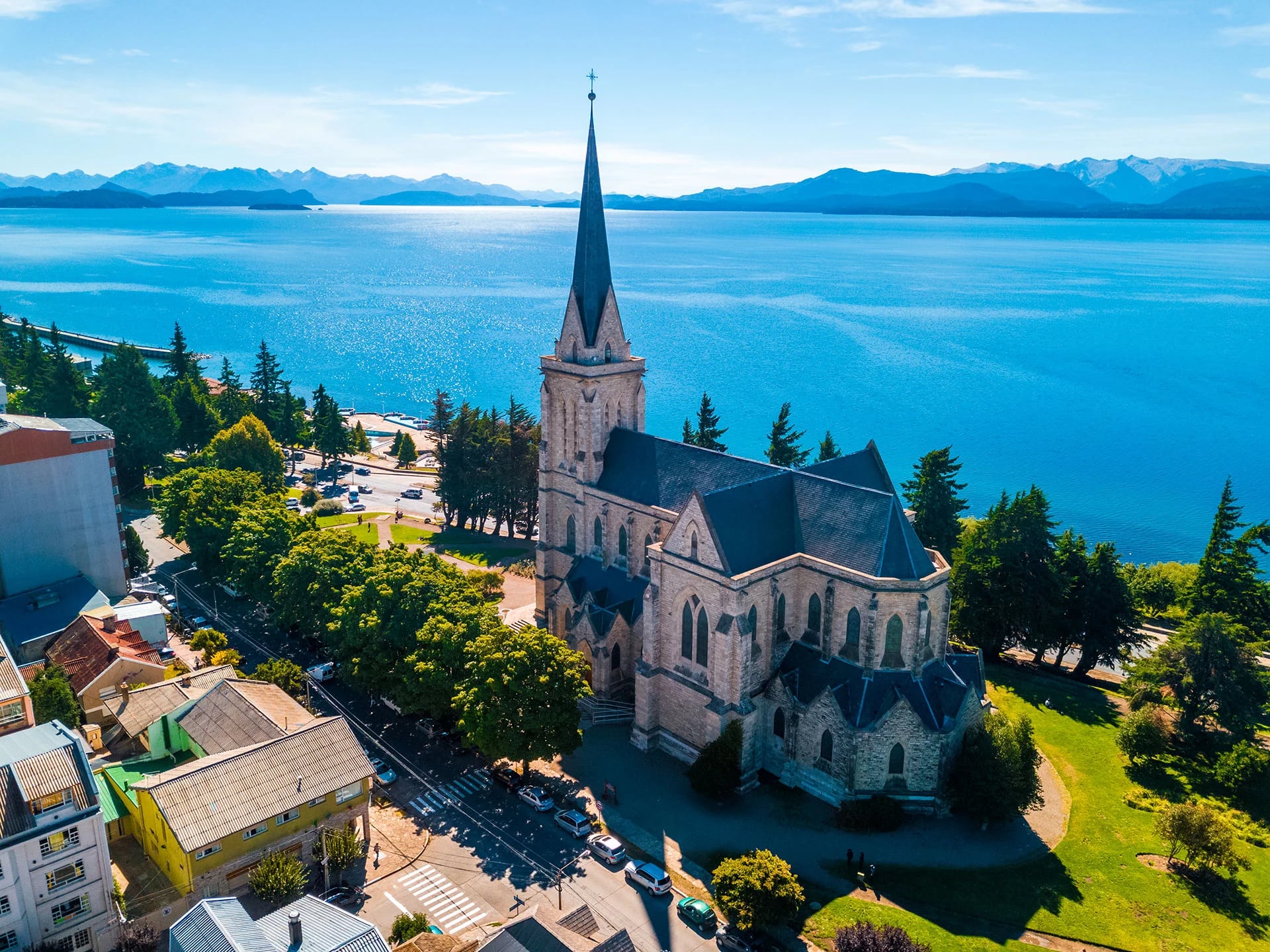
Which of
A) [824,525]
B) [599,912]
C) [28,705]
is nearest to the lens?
[599,912]

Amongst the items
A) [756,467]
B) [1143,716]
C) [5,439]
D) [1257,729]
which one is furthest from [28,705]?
[1257,729]

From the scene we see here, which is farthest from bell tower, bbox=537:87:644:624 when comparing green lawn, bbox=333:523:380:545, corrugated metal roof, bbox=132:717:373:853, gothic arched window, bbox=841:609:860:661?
green lawn, bbox=333:523:380:545

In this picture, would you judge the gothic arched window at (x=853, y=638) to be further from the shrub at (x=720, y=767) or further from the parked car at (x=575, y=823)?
the parked car at (x=575, y=823)

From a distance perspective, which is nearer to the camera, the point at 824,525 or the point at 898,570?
the point at 898,570

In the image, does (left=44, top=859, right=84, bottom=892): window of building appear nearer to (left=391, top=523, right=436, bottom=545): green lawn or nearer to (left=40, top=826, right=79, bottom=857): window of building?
(left=40, top=826, right=79, bottom=857): window of building

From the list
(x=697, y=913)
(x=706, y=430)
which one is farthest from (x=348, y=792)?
(x=706, y=430)

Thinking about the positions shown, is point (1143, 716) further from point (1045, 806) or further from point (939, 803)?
point (939, 803)
